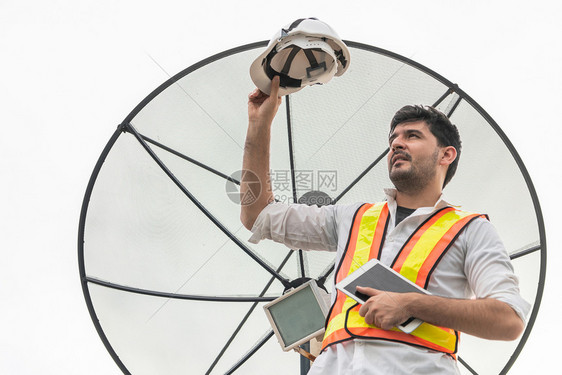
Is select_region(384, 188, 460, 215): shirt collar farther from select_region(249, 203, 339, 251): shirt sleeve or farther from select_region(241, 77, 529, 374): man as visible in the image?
select_region(249, 203, 339, 251): shirt sleeve

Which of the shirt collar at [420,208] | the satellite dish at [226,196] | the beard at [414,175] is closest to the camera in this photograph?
the shirt collar at [420,208]

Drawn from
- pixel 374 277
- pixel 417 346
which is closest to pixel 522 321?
pixel 417 346

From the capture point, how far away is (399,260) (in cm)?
215

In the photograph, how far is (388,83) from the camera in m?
4.12

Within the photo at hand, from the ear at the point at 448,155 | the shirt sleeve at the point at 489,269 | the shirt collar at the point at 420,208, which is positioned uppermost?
the ear at the point at 448,155

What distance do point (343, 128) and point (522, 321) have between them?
8.23 ft

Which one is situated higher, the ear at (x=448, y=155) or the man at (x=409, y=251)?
the ear at (x=448, y=155)

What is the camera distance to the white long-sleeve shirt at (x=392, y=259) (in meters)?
1.90

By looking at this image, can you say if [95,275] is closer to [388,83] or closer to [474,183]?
[388,83]

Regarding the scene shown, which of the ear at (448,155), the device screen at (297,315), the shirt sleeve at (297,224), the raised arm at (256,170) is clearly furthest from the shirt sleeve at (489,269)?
the device screen at (297,315)

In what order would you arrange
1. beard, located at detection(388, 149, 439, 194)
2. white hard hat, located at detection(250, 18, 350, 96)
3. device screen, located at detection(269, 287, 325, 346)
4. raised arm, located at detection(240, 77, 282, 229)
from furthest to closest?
Answer: device screen, located at detection(269, 287, 325, 346) < white hard hat, located at detection(250, 18, 350, 96) < raised arm, located at detection(240, 77, 282, 229) < beard, located at detection(388, 149, 439, 194)

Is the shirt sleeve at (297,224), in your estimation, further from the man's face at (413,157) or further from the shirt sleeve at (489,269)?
the shirt sleeve at (489,269)

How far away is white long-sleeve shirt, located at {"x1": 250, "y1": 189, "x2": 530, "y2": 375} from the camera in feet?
6.24

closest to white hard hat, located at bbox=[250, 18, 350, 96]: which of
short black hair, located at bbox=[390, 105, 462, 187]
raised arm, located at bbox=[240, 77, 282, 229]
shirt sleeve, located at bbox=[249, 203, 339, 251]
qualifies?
raised arm, located at bbox=[240, 77, 282, 229]
